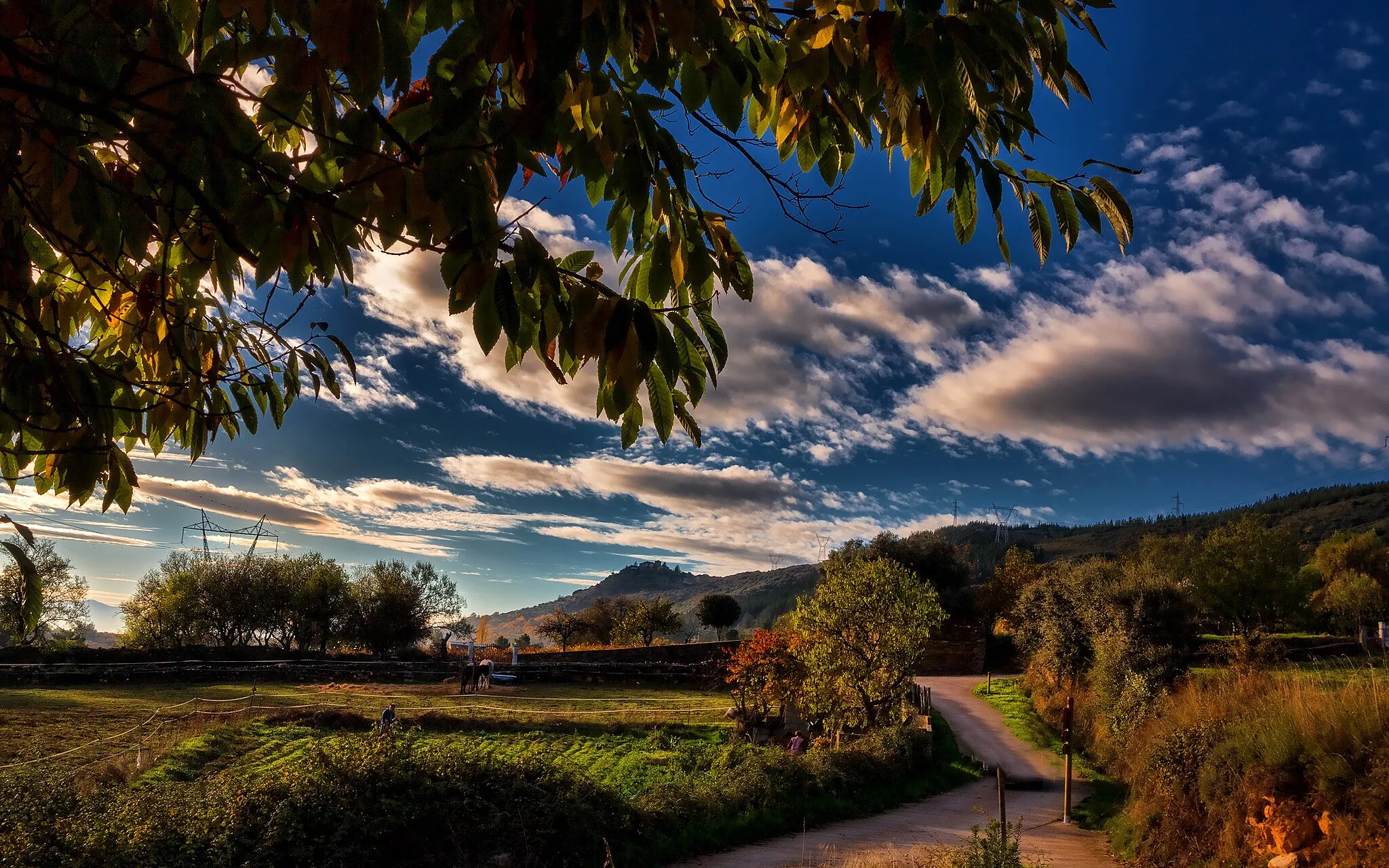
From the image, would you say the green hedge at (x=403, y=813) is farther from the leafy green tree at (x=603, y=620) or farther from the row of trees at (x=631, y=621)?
the leafy green tree at (x=603, y=620)

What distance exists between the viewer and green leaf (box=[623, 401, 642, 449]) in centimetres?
165

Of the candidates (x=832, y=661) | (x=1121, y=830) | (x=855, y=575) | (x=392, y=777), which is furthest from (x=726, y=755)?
(x=392, y=777)

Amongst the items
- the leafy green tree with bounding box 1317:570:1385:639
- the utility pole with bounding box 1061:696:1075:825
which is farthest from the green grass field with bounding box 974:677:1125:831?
the leafy green tree with bounding box 1317:570:1385:639

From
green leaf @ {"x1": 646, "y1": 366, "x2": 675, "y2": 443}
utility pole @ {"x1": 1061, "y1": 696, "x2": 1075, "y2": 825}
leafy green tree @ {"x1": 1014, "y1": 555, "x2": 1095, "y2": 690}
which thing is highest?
green leaf @ {"x1": 646, "y1": 366, "x2": 675, "y2": 443}

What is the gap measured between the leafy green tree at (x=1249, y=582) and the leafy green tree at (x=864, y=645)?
2362cm

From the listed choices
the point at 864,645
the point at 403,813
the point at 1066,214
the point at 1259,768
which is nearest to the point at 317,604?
the point at 864,645

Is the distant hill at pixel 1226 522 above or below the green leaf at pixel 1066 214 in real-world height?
above

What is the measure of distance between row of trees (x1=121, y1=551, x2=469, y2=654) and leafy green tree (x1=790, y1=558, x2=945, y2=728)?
32.4 m

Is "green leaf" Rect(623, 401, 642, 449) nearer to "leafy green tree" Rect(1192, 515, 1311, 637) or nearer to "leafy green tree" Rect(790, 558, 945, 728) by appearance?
"leafy green tree" Rect(790, 558, 945, 728)

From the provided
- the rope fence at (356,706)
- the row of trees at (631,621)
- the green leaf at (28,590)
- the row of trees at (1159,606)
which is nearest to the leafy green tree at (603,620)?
the row of trees at (631,621)

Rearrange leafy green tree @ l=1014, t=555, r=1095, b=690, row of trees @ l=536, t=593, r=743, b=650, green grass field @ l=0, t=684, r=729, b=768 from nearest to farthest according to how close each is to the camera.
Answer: green grass field @ l=0, t=684, r=729, b=768 < leafy green tree @ l=1014, t=555, r=1095, b=690 < row of trees @ l=536, t=593, r=743, b=650

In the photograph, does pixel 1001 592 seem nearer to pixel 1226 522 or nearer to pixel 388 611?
pixel 388 611

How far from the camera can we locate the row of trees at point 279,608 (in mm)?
43000

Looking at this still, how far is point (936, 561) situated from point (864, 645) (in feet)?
97.3
